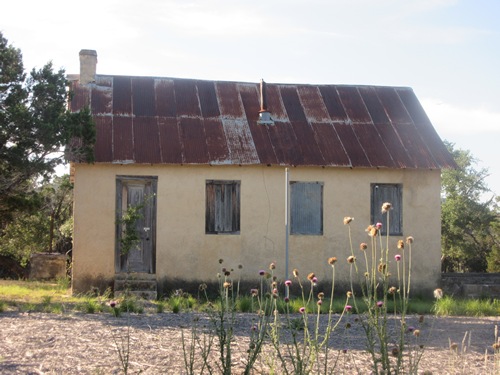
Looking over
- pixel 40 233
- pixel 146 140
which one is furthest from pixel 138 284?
pixel 40 233

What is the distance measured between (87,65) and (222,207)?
5236 mm

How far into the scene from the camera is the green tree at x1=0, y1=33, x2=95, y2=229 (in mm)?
13648

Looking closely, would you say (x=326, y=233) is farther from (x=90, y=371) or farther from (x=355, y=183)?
(x=90, y=371)

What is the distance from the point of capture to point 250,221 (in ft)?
54.9

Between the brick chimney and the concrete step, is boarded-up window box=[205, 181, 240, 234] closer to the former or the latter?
the concrete step

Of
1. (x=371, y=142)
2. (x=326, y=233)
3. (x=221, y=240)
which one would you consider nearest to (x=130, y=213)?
(x=221, y=240)

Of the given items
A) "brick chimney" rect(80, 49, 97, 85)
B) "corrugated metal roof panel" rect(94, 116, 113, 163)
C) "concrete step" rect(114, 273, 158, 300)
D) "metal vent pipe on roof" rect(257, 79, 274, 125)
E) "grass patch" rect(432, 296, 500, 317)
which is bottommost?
"grass patch" rect(432, 296, 500, 317)

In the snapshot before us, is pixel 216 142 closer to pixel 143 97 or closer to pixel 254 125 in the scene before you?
pixel 254 125

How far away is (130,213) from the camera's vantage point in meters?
15.7

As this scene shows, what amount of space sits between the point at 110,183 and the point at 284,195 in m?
4.09

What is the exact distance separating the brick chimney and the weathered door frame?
3.33m

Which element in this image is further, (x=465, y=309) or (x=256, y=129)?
(x=256, y=129)

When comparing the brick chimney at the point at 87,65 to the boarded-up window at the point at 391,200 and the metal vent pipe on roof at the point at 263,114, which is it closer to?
the metal vent pipe on roof at the point at 263,114

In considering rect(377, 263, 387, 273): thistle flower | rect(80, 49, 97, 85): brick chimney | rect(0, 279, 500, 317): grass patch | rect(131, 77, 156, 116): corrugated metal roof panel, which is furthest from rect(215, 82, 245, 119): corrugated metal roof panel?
rect(377, 263, 387, 273): thistle flower
